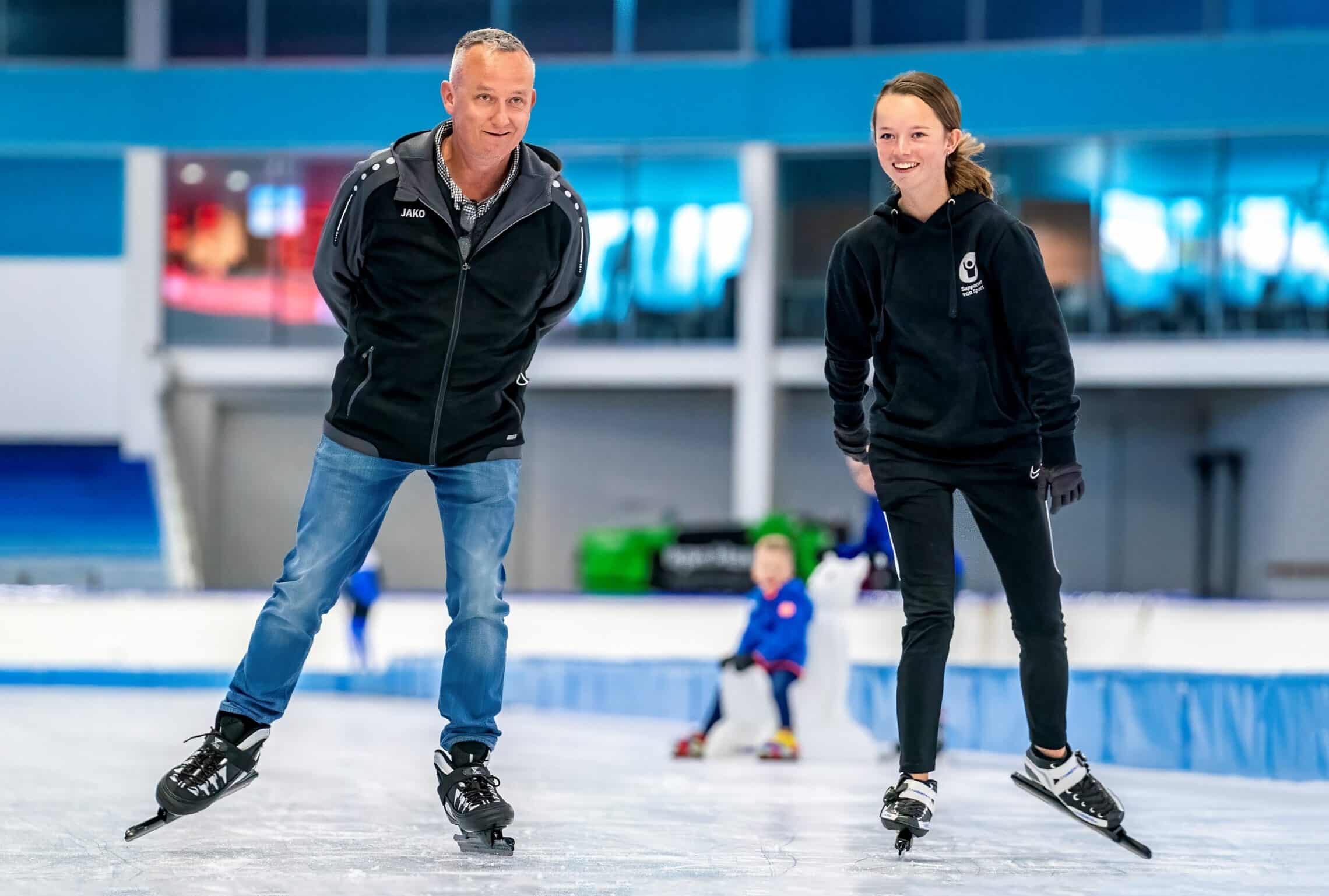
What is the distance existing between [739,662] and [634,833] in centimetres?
274

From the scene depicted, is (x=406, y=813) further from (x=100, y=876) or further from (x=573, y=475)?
(x=573, y=475)

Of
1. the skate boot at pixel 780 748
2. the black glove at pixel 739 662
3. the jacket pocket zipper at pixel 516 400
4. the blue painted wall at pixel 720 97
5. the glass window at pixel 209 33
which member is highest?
the glass window at pixel 209 33

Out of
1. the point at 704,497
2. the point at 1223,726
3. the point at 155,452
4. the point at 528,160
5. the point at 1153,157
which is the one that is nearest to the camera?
the point at 528,160

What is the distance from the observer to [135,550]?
19484 millimetres

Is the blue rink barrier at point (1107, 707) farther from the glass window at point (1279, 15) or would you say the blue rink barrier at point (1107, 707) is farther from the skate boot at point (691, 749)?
the glass window at point (1279, 15)

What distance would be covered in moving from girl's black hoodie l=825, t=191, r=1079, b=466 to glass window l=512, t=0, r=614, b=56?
17.6 m

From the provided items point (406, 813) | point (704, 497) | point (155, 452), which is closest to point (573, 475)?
point (704, 497)

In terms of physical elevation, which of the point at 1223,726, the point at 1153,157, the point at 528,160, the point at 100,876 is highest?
the point at 1153,157

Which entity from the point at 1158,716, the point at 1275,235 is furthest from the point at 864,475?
the point at 1275,235

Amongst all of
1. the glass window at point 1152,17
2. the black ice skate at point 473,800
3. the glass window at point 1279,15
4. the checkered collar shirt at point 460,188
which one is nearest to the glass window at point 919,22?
the glass window at point 1152,17

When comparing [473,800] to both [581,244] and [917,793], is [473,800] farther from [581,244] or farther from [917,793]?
[581,244]

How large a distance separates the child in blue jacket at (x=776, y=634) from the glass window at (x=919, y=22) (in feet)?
47.7

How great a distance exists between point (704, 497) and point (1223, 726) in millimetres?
17064

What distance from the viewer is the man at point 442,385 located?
9.49ft
